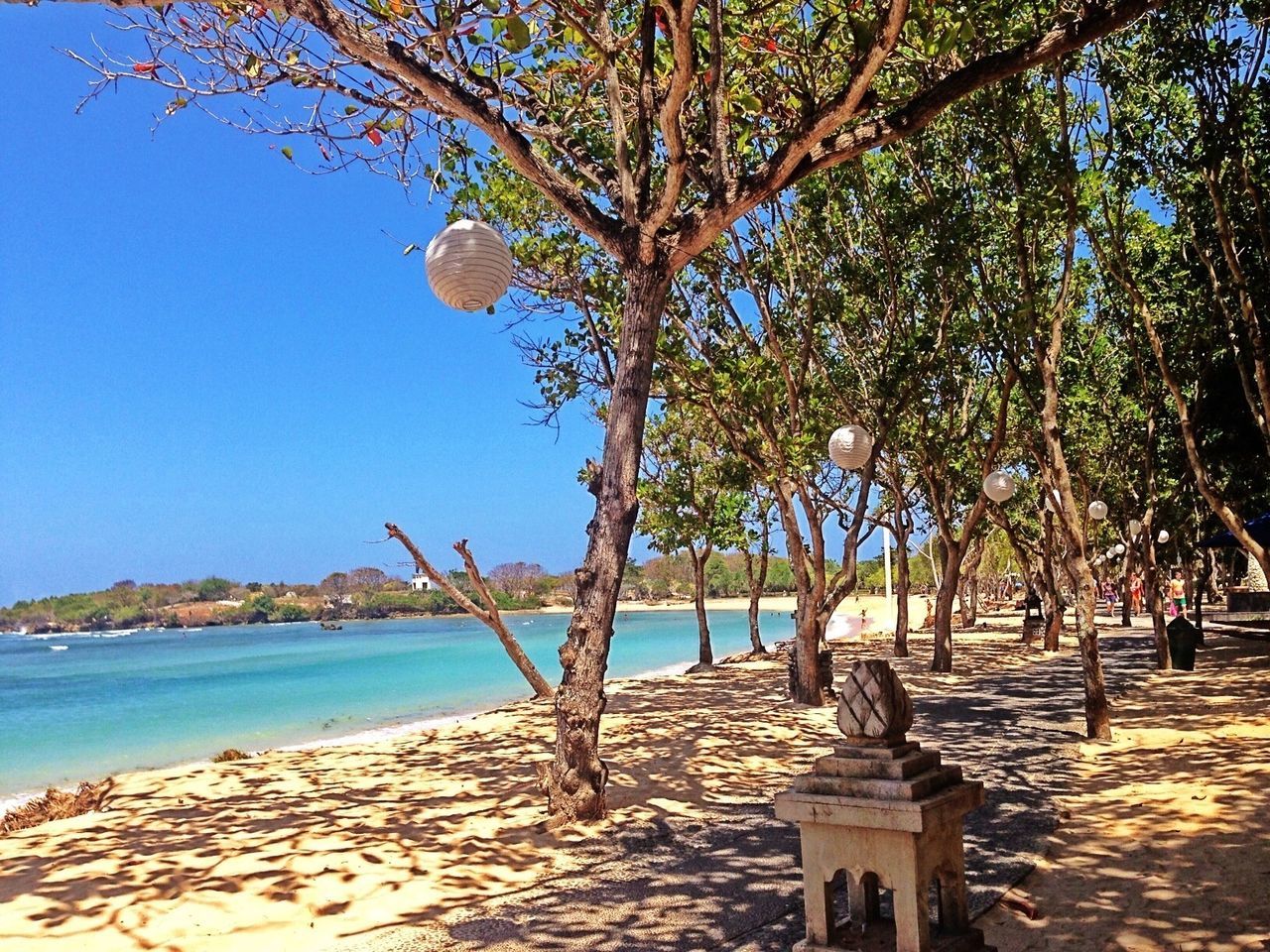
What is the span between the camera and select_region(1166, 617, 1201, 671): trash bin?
49.7 ft

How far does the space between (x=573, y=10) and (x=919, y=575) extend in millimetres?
74010

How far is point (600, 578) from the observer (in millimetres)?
7004

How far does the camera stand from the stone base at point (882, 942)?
3355mm

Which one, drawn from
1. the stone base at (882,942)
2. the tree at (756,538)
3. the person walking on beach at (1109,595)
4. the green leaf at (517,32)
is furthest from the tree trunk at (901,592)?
the person walking on beach at (1109,595)

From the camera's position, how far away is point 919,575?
76.1 metres

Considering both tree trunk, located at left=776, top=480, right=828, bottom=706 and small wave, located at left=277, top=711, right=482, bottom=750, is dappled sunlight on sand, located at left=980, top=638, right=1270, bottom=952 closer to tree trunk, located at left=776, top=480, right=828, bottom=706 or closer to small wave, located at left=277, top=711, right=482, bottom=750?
tree trunk, located at left=776, top=480, right=828, bottom=706

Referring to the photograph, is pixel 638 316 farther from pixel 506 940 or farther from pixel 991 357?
pixel 991 357

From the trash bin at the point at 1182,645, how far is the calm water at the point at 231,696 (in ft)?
48.6

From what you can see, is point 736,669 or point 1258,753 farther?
point 736,669

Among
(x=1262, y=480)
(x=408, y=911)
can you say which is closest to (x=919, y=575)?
(x=1262, y=480)

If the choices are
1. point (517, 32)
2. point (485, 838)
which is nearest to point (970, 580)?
point (485, 838)

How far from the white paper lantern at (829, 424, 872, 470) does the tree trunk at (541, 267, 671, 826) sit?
4.17m

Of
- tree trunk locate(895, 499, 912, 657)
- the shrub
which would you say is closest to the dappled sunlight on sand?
the shrub

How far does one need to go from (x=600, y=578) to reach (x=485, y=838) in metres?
1.97
